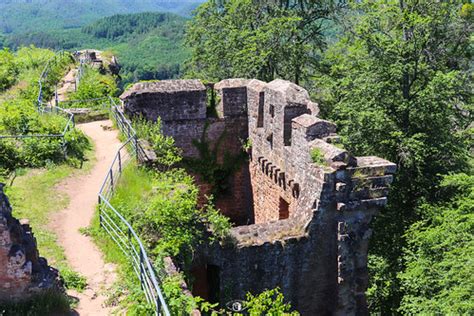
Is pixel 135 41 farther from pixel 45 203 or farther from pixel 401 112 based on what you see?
pixel 45 203

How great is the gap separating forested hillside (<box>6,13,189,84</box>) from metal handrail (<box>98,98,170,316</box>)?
60179 mm

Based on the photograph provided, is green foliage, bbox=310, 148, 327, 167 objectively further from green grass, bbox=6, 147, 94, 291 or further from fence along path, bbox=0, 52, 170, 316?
green grass, bbox=6, 147, 94, 291

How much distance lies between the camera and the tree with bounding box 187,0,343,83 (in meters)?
21.0

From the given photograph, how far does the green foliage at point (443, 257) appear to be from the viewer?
1034 centimetres

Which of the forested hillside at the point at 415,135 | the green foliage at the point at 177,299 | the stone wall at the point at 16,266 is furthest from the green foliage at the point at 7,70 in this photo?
the green foliage at the point at 177,299

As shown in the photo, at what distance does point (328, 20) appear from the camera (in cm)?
2542

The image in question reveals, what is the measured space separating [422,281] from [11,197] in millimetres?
9234

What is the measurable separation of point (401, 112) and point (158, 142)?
23.8 ft

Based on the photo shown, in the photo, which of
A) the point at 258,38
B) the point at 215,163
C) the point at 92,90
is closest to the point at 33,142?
the point at 215,163

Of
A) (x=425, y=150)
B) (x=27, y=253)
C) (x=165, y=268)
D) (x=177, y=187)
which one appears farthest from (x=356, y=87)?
(x=27, y=253)

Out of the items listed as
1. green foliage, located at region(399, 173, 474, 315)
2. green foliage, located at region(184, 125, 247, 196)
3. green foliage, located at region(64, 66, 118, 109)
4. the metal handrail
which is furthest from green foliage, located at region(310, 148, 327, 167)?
green foliage, located at region(64, 66, 118, 109)

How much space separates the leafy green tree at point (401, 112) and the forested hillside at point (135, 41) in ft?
190

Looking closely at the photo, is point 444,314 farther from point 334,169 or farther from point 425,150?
point 425,150

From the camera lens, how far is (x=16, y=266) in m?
7.12
